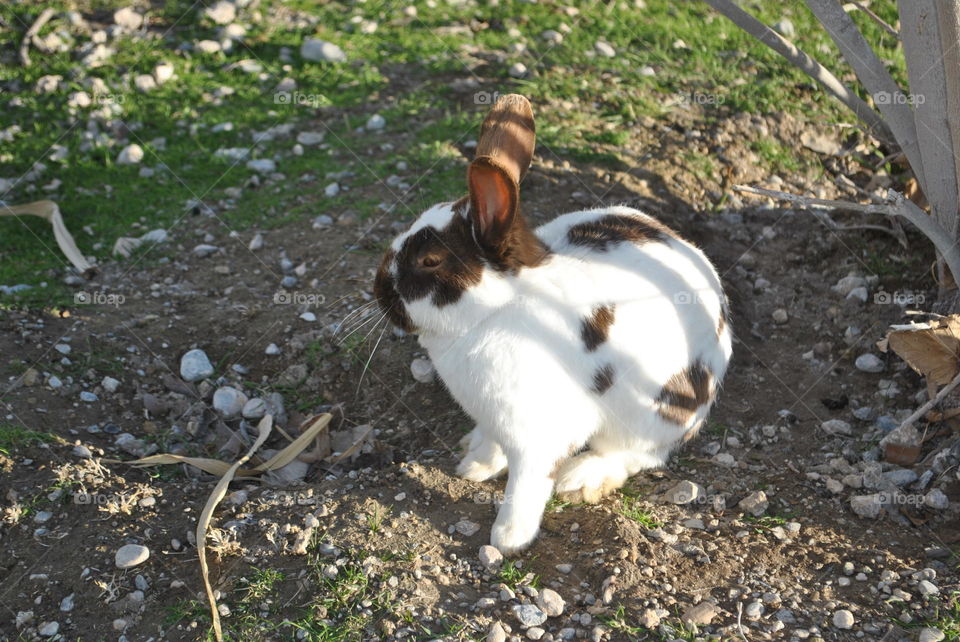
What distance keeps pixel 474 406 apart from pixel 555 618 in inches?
36.3

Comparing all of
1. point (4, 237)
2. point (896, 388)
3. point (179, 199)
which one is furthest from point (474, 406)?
point (4, 237)

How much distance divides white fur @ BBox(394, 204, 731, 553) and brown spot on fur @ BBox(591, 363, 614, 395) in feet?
0.06

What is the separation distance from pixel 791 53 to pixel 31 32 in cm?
595

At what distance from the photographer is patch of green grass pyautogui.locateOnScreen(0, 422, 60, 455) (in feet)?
14.0

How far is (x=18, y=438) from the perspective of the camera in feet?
14.1

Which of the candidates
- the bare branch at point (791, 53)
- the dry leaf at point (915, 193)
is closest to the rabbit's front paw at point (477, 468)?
the bare branch at point (791, 53)

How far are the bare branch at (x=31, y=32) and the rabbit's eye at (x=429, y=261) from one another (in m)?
5.16

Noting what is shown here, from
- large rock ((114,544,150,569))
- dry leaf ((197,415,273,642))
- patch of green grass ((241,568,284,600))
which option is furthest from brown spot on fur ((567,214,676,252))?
large rock ((114,544,150,569))

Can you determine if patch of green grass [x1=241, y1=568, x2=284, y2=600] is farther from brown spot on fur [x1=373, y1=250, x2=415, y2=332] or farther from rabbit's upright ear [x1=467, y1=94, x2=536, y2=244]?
rabbit's upright ear [x1=467, y1=94, x2=536, y2=244]

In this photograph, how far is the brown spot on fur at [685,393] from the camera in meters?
4.16

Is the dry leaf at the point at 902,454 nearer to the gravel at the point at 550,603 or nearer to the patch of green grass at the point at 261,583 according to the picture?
the gravel at the point at 550,603

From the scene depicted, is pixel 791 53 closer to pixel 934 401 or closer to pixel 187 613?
pixel 934 401

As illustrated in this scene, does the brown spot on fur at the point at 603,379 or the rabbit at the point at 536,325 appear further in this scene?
the brown spot on fur at the point at 603,379

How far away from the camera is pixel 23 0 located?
7.98 metres
